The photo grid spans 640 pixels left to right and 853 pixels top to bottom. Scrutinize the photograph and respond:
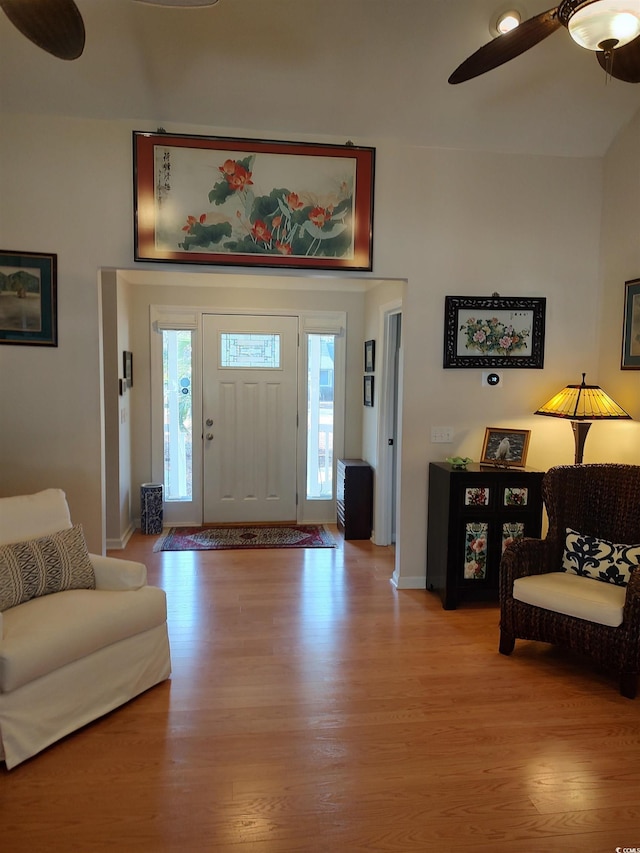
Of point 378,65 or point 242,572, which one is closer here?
point 378,65

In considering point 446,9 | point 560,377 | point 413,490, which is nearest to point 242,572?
point 413,490

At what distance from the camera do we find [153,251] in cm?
348

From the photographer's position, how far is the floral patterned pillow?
2.94 metres

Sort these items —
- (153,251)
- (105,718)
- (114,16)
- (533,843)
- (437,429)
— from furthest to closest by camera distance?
(437,429) < (153,251) < (114,16) < (105,718) < (533,843)

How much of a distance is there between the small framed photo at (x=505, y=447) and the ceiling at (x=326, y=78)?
1.87 metres

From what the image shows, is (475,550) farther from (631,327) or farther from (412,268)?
(412,268)

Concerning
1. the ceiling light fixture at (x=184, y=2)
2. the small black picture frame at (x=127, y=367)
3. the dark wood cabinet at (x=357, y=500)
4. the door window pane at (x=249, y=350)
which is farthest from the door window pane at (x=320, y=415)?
the ceiling light fixture at (x=184, y=2)

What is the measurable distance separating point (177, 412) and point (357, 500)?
6.20 ft

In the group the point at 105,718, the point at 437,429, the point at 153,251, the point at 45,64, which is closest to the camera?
the point at 105,718

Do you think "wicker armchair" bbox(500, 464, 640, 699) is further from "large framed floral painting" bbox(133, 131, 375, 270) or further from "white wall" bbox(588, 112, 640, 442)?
"large framed floral painting" bbox(133, 131, 375, 270)

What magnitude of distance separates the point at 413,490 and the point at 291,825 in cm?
234

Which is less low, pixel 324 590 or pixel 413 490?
pixel 413 490

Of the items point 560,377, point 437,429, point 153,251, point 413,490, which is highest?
point 153,251

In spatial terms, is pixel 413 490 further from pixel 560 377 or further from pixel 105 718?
pixel 105 718
